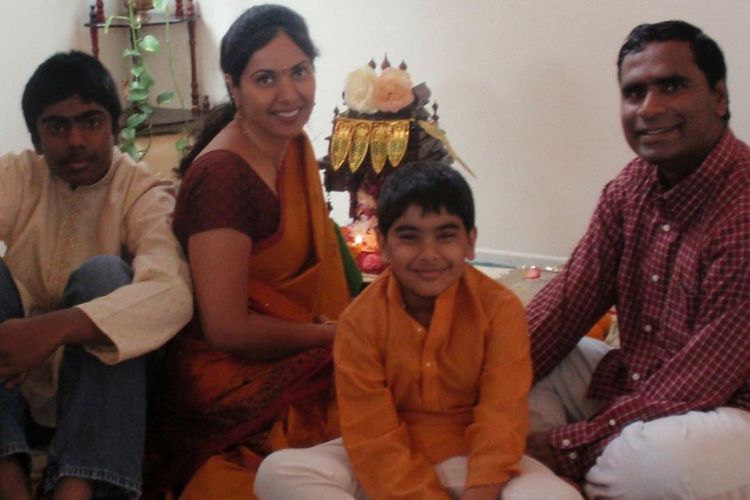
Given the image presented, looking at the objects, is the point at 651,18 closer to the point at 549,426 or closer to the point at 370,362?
the point at 549,426

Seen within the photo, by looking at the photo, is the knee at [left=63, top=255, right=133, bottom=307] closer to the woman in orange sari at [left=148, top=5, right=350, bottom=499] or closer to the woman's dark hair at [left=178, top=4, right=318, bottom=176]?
the woman in orange sari at [left=148, top=5, right=350, bottom=499]

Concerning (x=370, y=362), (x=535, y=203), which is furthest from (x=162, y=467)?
(x=535, y=203)

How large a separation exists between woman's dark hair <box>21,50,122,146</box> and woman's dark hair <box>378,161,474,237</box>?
67 cm

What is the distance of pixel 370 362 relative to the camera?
1.67 metres

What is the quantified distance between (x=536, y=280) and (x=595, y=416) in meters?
1.34

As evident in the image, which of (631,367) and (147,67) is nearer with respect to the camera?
(631,367)

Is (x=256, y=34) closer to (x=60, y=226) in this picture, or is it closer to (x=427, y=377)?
(x=60, y=226)

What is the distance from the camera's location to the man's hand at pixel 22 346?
1659mm

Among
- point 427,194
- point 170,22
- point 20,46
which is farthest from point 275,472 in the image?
point 170,22

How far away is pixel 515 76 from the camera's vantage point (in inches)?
A: 145

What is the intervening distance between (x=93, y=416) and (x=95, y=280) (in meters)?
0.25

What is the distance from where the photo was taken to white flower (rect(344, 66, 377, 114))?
296 cm

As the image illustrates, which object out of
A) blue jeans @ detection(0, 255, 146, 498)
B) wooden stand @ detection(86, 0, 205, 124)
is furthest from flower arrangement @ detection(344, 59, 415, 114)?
wooden stand @ detection(86, 0, 205, 124)

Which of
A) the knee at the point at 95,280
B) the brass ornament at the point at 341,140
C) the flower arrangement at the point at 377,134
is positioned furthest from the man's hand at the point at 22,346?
the brass ornament at the point at 341,140
